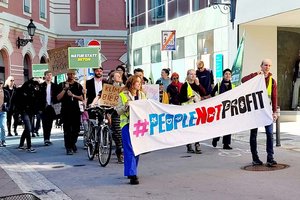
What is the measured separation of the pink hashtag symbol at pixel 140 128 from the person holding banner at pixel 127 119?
0.44ft

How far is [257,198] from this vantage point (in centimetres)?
708

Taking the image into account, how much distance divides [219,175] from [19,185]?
10.6 feet

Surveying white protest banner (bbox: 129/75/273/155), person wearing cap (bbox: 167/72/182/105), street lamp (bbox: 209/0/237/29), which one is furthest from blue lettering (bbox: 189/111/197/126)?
street lamp (bbox: 209/0/237/29)

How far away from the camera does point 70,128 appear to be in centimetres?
1220

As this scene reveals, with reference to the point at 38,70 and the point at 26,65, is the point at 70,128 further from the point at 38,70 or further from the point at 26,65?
the point at 26,65

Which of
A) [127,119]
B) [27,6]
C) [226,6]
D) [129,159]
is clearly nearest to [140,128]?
[127,119]

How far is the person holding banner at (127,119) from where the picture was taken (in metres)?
8.30

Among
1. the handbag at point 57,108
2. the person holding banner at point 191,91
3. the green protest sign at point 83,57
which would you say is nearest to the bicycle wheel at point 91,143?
the person holding banner at point 191,91

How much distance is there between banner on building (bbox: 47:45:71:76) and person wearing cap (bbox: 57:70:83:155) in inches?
62.0

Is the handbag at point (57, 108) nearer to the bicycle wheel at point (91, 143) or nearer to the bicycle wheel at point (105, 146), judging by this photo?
the bicycle wheel at point (91, 143)

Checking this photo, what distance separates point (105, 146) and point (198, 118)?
200 centimetres

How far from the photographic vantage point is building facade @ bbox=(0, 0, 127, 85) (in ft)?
91.6

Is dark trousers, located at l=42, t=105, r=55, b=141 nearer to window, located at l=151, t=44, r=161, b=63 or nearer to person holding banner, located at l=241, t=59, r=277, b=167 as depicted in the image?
person holding banner, located at l=241, t=59, r=277, b=167

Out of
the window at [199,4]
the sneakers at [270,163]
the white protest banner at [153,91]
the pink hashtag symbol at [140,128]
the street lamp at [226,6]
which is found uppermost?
the window at [199,4]
